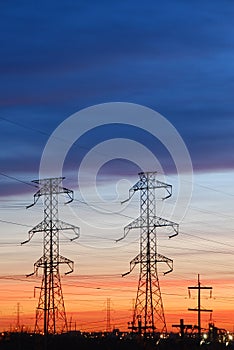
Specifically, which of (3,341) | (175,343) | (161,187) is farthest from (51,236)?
(175,343)

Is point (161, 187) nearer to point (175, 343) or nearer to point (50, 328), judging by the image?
point (50, 328)

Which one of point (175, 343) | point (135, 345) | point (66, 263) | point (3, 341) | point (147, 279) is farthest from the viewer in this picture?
point (175, 343)

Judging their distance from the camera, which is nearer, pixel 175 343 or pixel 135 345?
pixel 135 345

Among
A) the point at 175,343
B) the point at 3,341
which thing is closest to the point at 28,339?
the point at 3,341

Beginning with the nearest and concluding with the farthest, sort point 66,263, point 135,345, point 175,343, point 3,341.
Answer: point 66,263, point 3,341, point 135,345, point 175,343

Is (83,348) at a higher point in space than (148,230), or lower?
lower

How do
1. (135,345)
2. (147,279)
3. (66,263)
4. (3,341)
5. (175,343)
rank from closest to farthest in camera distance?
(147,279), (66,263), (3,341), (135,345), (175,343)

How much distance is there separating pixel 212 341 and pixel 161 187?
A: 73918mm

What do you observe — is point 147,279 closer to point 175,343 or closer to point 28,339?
point 28,339

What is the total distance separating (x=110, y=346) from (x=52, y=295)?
4690cm

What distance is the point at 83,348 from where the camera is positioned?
13150 centimetres

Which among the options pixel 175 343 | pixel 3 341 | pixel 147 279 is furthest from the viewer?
pixel 175 343

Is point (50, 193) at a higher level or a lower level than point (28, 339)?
higher

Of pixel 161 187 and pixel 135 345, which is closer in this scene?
pixel 161 187
